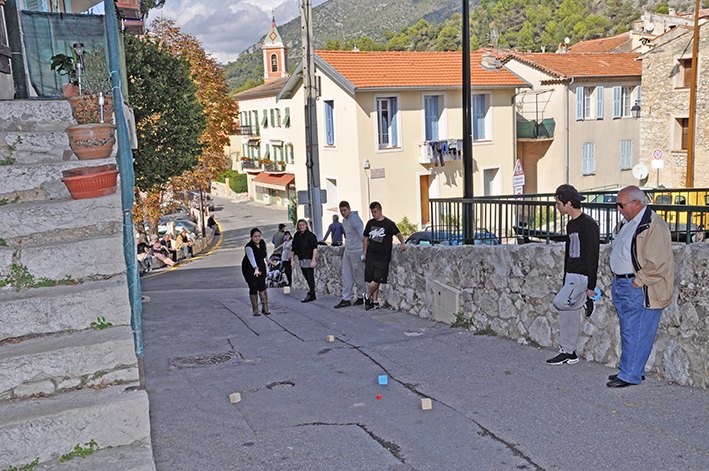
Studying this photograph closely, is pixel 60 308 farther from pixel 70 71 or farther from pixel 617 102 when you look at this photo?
pixel 617 102

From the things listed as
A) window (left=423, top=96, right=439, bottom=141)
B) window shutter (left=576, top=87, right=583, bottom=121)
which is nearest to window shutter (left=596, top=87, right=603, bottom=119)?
window shutter (left=576, top=87, right=583, bottom=121)

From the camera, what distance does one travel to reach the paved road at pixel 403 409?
4605 millimetres

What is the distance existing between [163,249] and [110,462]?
27040 millimetres

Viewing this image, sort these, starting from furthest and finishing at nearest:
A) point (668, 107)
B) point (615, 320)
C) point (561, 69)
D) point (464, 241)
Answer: point (561, 69) → point (668, 107) → point (464, 241) → point (615, 320)

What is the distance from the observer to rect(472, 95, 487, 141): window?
3066 cm

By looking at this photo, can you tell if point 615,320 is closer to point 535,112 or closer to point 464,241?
point 464,241

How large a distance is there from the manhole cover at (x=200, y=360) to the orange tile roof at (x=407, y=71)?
20.6m

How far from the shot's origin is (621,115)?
1401 inches

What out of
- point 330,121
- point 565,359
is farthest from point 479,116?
point 565,359

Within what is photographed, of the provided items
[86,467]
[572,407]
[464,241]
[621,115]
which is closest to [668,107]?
[621,115]

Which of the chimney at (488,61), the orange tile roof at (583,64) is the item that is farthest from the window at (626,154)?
the chimney at (488,61)

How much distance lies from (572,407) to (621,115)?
33781mm

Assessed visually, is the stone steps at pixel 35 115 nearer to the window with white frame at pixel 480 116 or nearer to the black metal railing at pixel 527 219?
the black metal railing at pixel 527 219

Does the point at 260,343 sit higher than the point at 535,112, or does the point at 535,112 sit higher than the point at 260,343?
the point at 535,112
